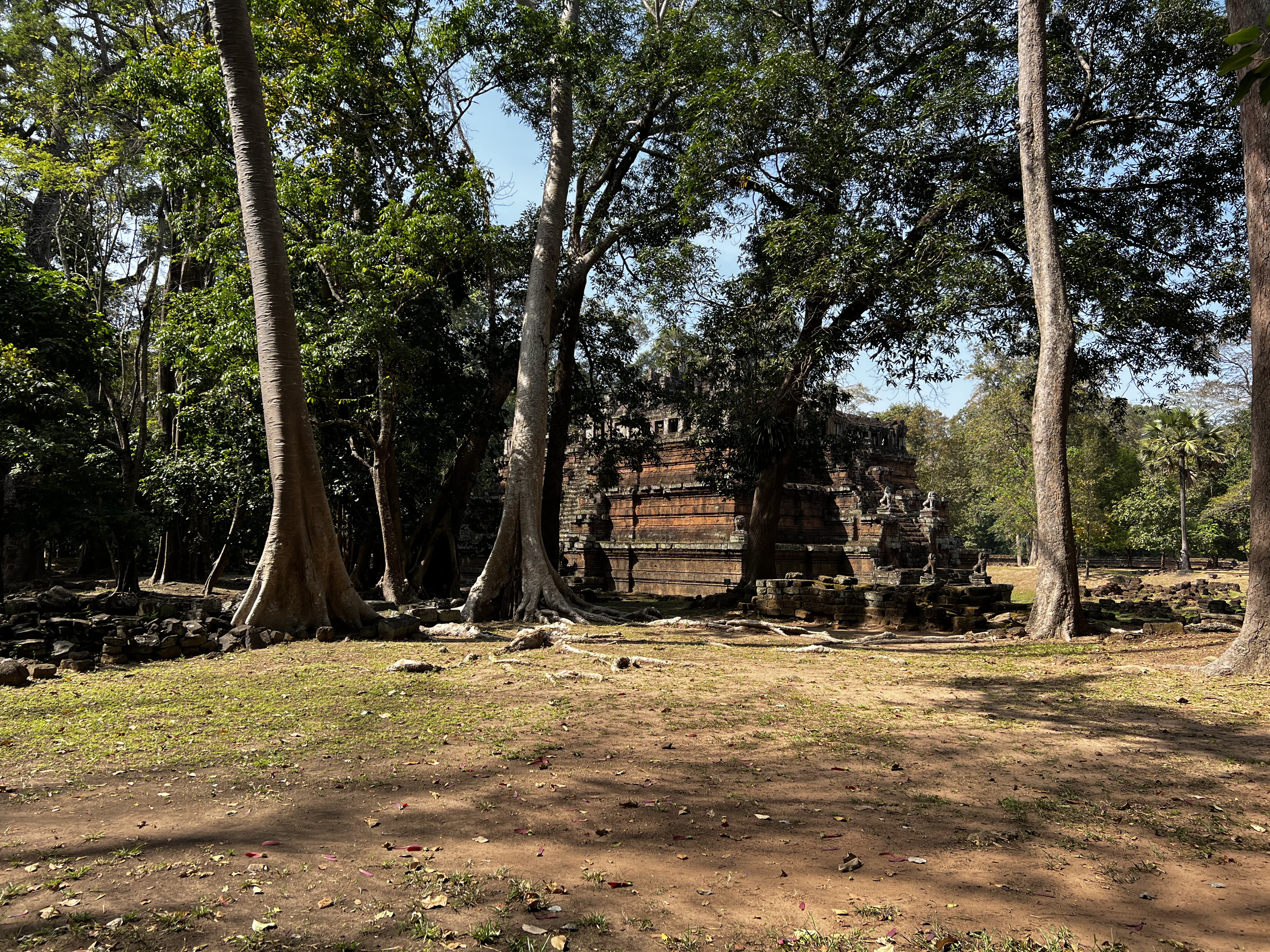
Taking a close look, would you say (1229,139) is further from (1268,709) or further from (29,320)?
(29,320)

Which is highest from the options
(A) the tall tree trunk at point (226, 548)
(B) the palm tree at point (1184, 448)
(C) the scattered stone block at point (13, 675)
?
(B) the palm tree at point (1184, 448)

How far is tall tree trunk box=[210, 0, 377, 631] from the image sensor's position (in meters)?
9.25

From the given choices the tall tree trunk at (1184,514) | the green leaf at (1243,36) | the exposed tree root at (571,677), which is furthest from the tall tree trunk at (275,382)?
the tall tree trunk at (1184,514)

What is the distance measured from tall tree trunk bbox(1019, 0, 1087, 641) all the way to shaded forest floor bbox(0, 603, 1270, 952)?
10.5ft

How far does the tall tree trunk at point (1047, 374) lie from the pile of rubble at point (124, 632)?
797cm

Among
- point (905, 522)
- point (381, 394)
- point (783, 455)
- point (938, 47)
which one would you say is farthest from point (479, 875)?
point (905, 522)

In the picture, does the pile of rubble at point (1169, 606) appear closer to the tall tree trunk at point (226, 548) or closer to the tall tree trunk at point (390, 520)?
the tall tree trunk at point (390, 520)

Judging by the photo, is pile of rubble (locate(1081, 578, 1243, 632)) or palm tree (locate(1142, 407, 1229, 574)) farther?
palm tree (locate(1142, 407, 1229, 574))

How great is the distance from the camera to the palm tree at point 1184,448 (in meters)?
35.8

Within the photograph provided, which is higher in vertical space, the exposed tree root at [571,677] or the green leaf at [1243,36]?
the green leaf at [1243,36]

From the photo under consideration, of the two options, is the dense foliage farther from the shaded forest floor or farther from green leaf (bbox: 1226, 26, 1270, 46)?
green leaf (bbox: 1226, 26, 1270, 46)

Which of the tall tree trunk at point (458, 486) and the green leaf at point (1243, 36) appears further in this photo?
the tall tree trunk at point (458, 486)

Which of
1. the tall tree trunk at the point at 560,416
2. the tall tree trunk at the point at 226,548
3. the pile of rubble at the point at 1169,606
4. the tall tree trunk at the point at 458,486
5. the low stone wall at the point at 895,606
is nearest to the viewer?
the pile of rubble at the point at 1169,606

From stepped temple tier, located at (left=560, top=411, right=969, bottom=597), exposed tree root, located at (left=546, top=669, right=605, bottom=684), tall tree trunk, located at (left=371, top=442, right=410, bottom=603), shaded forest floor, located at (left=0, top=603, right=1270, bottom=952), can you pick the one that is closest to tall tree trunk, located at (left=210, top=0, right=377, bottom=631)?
shaded forest floor, located at (left=0, top=603, right=1270, bottom=952)
